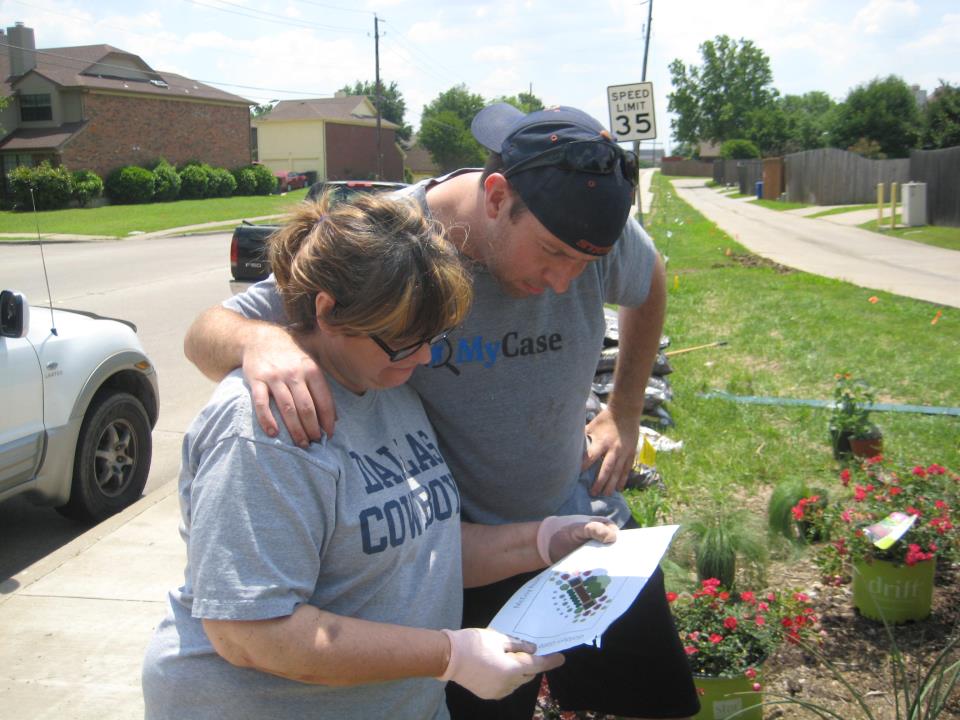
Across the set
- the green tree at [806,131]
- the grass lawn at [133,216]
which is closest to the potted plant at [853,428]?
the grass lawn at [133,216]

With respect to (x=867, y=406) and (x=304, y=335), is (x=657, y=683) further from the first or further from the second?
(x=867, y=406)

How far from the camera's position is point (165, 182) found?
151 ft

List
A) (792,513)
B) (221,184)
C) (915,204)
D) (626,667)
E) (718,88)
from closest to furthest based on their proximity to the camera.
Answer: (626,667) < (792,513) < (915,204) < (221,184) < (718,88)

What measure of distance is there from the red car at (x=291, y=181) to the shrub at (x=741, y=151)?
115 ft

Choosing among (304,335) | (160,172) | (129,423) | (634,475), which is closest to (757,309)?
(634,475)

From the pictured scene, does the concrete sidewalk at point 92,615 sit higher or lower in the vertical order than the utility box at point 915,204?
lower

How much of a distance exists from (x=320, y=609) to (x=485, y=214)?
0.93m

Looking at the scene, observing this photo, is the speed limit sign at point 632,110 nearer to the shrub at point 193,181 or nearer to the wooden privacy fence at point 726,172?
the shrub at point 193,181

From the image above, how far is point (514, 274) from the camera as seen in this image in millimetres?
2059

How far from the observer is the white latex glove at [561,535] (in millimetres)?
2107

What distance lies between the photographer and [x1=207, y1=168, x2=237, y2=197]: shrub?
1954 inches

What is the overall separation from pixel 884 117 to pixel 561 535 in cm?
6053

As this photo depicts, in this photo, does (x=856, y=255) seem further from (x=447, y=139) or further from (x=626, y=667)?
(x=447, y=139)

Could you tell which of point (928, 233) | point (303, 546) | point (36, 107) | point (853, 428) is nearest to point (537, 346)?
point (303, 546)
